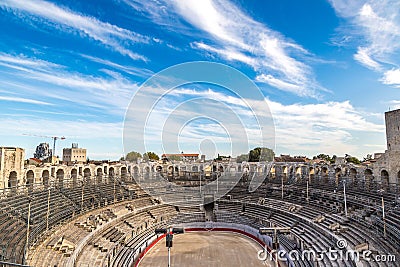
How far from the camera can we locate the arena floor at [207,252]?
20891 mm

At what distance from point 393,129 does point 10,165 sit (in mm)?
35731

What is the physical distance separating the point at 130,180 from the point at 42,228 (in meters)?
21.5

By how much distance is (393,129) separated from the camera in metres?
26.8

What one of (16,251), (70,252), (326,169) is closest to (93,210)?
(70,252)

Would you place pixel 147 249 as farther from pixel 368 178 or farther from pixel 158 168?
pixel 158 168

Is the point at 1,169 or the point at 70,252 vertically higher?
the point at 1,169

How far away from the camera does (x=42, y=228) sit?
1920cm

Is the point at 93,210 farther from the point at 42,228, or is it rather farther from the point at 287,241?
the point at 287,241

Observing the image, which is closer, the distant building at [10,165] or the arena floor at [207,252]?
the arena floor at [207,252]

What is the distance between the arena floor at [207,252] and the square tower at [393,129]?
52.4 ft

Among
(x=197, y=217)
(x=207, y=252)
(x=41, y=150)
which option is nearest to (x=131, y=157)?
(x=197, y=217)

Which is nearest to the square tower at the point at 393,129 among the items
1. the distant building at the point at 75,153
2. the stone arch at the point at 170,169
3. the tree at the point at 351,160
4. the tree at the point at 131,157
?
the stone arch at the point at 170,169

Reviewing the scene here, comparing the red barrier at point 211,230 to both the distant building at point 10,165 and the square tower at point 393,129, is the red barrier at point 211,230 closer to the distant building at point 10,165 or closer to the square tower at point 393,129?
the distant building at point 10,165

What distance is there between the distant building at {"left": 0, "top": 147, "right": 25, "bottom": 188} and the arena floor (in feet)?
45.9
